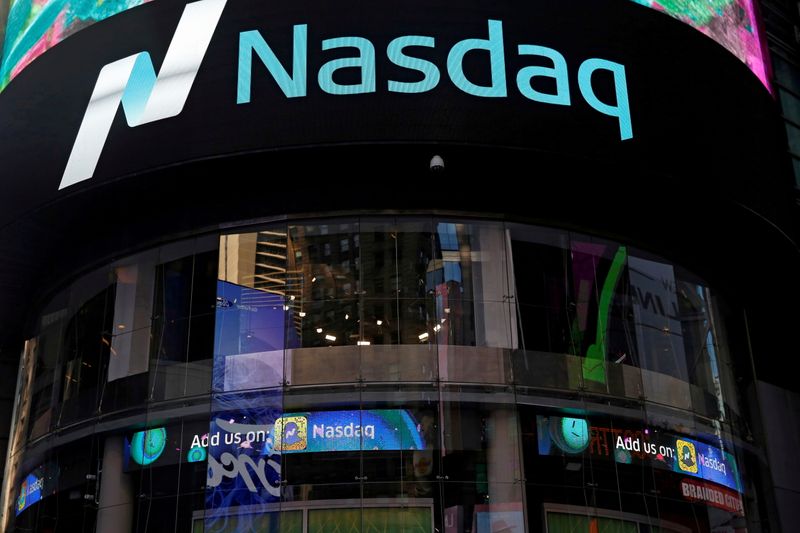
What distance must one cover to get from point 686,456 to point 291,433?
8.02 meters

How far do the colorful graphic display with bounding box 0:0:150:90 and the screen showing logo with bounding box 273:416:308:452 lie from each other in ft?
31.7

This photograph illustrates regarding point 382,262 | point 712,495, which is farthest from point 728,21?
point 382,262

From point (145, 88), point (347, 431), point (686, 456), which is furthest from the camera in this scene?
point (686, 456)

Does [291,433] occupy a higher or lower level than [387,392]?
lower

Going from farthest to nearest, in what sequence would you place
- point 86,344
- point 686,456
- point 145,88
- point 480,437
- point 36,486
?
point 86,344 < point 36,486 < point 686,456 < point 145,88 < point 480,437

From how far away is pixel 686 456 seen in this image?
65.8ft

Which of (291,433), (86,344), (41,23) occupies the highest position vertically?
(41,23)

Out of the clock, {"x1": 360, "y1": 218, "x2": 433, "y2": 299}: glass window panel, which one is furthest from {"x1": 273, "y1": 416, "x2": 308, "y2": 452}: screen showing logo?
the clock

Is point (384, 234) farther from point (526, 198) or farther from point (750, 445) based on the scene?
point (750, 445)

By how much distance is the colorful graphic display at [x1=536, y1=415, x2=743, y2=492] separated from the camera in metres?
18.6

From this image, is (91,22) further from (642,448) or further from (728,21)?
(728,21)

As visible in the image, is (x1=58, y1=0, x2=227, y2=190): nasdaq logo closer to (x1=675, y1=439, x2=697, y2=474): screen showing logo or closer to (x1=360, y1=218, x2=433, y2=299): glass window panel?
(x1=360, y1=218, x2=433, y2=299): glass window panel

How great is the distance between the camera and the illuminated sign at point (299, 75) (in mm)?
18797

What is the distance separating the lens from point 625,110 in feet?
64.3
